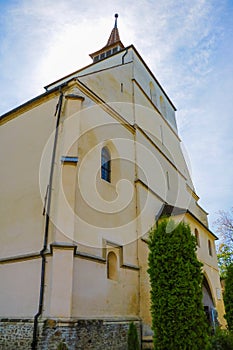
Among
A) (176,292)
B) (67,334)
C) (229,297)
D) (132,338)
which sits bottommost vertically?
(132,338)

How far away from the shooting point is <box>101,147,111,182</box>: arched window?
12.0m

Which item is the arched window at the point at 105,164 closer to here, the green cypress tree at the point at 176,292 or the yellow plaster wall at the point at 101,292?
the yellow plaster wall at the point at 101,292

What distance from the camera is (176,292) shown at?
7656mm

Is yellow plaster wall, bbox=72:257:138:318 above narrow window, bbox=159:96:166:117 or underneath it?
underneath

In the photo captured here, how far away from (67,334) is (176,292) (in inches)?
118

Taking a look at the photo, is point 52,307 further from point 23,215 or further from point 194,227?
point 194,227

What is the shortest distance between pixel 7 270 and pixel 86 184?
3.75m

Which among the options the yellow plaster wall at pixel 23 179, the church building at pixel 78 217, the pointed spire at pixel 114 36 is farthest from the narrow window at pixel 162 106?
the yellow plaster wall at pixel 23 179

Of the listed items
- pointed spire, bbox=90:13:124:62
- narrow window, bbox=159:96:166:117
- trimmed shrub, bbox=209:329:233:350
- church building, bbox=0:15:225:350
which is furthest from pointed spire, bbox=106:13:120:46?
trimmed shrub, bbox=209:329:233:350

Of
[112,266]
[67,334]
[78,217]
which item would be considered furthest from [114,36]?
[67,334]

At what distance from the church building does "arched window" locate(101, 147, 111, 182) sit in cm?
5

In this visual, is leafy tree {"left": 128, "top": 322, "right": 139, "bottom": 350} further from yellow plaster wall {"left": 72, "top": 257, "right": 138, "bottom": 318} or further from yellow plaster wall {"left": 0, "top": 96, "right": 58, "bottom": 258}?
yellow plaster wall {"left": 0, "top": 96, "right": 58, "bottom": 258}

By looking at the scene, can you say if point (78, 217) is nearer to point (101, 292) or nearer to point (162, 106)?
point (101, 292)

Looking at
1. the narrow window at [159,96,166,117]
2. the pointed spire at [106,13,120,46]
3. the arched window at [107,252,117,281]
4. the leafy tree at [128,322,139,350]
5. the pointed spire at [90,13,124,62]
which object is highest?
the pointed spire at [106,13,120,46]
